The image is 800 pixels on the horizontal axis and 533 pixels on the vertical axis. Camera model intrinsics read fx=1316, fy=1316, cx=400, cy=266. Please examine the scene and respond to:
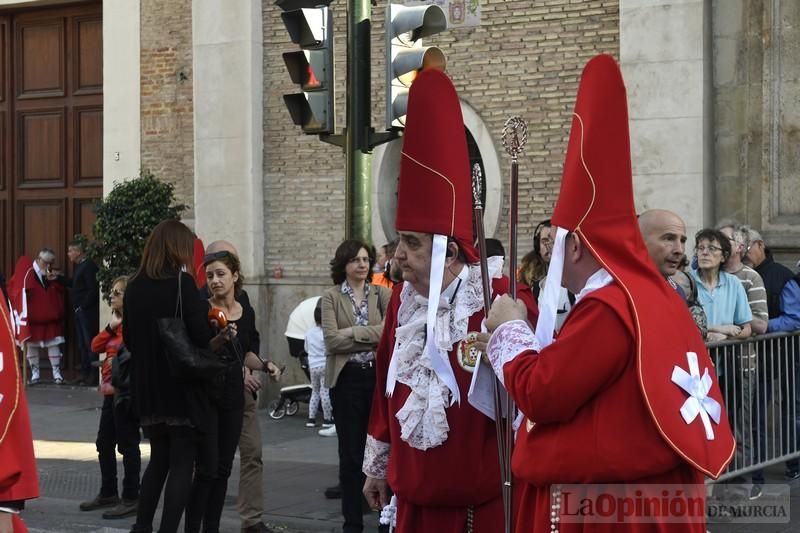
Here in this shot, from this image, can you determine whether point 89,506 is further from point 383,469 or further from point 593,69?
point 593,69

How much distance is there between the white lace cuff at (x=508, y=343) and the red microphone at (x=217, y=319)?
3679 millimetres

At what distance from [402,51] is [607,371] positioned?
5876 mm

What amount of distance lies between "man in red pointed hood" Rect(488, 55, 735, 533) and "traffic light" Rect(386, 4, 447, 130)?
5113 millimetres

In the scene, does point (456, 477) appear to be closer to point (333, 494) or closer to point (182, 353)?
point (182, 353)

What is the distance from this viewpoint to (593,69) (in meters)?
4.18

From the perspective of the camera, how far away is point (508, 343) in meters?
4.18

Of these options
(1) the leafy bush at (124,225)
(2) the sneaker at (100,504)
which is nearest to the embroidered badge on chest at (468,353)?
(2) the sneaker at (100,504)

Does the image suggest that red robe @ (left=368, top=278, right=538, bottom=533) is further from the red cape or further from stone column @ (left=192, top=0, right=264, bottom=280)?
stone column @ (left=192, top=0, right=264, bottom=280)

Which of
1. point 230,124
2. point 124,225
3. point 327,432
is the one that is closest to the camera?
point 327,432

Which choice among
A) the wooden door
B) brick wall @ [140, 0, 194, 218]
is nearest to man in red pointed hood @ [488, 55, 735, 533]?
brick wall @ [140, 0, 194, 218]

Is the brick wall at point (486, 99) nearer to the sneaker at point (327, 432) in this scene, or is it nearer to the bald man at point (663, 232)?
the sneaker at point (327, 432)

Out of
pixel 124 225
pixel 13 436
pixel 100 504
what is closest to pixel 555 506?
pixel 13 436

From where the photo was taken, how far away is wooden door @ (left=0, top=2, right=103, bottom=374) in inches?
721

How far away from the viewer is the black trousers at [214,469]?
25.7 ft
